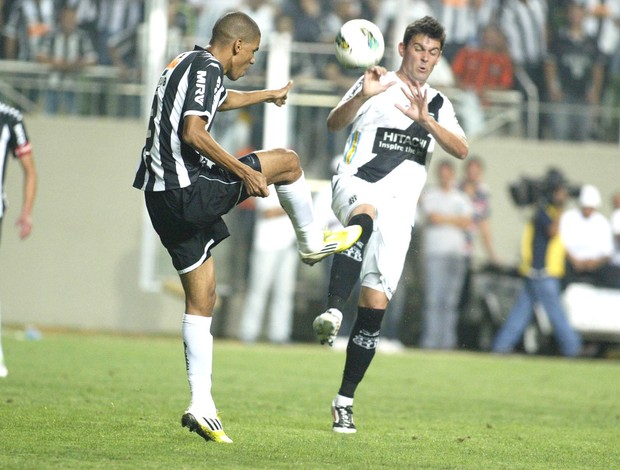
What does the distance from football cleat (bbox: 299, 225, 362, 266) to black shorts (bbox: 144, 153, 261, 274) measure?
0.73 meters

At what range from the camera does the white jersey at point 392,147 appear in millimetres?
7688

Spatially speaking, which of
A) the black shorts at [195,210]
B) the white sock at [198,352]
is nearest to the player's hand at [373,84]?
the black shorts at [195,210]

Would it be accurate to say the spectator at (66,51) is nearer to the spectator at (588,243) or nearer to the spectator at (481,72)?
the spectator at (481,72)

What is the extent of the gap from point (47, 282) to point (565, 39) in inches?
347

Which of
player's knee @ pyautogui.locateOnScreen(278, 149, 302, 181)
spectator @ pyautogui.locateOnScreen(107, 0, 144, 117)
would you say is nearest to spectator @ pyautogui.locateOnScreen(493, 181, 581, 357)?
spectator @ pyautogui.locateOnScreen(107, 0, 144, 117)

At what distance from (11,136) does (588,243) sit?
362 inches

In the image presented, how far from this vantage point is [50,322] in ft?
56.3

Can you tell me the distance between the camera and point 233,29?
21.5 ft

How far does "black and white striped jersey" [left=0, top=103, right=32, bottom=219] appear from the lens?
396 inches

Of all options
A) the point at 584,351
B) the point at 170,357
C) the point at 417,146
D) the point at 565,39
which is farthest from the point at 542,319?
the point at 417,146

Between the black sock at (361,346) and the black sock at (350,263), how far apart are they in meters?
0.26

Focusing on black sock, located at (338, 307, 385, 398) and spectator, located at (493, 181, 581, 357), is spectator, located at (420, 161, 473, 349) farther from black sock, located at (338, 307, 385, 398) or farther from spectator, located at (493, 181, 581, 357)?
black sock, located at (338, 307, 385, 398)

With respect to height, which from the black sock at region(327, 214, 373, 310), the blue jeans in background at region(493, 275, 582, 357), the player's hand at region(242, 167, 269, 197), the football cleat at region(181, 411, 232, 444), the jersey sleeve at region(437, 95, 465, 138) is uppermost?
the jersey sleeve at region(437, 95, 465, 138)

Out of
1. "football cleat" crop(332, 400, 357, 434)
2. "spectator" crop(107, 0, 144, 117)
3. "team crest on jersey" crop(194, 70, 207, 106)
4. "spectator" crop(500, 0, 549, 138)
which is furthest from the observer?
"spectator" crop(500, 0, 549, 138)
